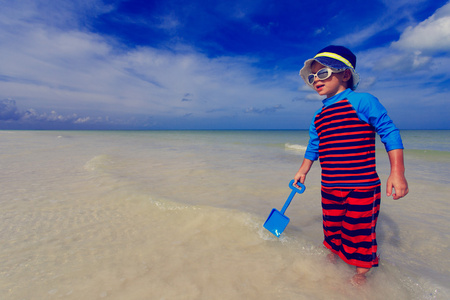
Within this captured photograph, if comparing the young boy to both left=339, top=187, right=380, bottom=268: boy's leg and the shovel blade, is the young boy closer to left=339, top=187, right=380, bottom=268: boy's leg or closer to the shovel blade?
left=339, top=187, right=380, bottom=268: boy's leg

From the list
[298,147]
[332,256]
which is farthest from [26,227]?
[298,147]

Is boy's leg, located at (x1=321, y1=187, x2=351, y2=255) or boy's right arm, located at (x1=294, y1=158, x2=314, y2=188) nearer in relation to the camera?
boy's leg, located at (x1=321, y1=187, x2=351, y2=255)

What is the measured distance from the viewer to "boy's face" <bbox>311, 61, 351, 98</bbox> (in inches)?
76.3

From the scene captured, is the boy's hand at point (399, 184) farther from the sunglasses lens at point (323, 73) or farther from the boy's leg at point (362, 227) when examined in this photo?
the sunglasses lens at point (323, 73)

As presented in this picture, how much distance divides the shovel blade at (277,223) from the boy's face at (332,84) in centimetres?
130

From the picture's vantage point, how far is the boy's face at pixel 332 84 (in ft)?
6.36

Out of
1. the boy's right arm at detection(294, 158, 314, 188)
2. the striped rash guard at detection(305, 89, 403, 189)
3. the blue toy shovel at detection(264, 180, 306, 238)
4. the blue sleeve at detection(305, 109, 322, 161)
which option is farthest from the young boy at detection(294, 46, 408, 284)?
the blue toy shovel at detection(264, 180, 306, 238)

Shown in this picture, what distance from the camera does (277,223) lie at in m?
2.44

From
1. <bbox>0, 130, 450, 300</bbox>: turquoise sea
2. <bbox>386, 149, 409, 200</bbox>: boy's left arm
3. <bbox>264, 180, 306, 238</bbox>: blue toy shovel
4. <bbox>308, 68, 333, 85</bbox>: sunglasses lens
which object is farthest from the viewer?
<bbox>264, 180, 306, 238</bbox>: blue toy shovel

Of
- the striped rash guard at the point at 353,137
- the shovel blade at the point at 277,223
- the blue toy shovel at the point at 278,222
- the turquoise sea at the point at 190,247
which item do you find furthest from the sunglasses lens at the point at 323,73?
the turquoise sea at the point at 190,247

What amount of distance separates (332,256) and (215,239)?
1.21m

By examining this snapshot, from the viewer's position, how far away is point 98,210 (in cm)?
334

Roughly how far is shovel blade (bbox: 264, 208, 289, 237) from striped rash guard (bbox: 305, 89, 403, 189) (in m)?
0.64

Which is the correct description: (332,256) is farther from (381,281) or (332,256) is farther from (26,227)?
(26,227)
